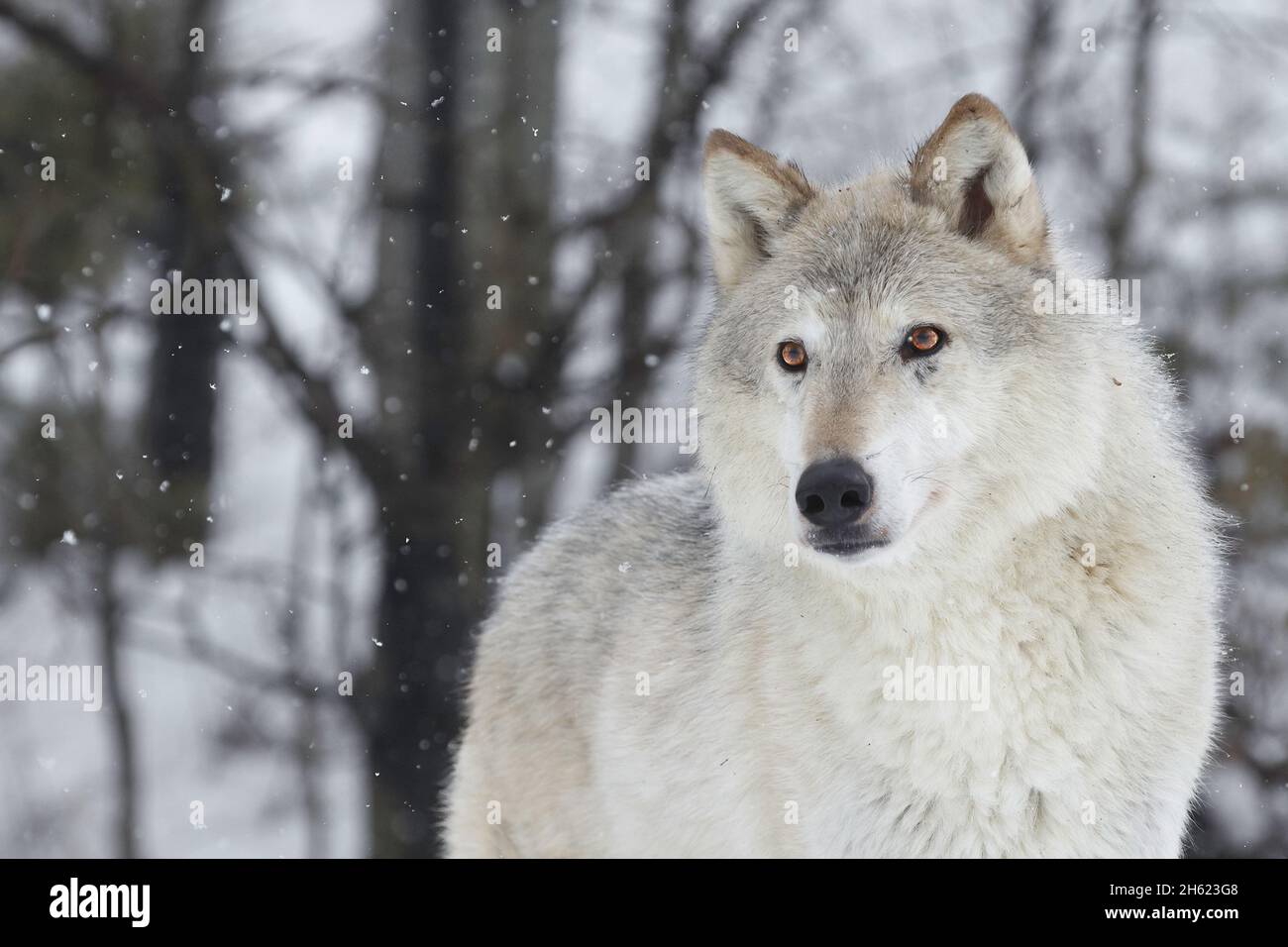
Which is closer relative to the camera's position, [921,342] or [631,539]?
[921,342]

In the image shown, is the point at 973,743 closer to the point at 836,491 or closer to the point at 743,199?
the point at 836,491

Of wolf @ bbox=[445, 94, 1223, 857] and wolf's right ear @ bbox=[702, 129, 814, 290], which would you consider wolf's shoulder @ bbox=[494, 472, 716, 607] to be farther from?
wolf's right ear @ bbox=[702, 129, 814, 290]

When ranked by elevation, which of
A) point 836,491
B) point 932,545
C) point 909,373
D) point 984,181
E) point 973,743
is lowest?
point 973,743

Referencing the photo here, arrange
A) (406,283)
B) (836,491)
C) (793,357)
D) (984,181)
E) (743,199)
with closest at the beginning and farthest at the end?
(836,491), (793,357), (984,181), (743,199), (406,283)

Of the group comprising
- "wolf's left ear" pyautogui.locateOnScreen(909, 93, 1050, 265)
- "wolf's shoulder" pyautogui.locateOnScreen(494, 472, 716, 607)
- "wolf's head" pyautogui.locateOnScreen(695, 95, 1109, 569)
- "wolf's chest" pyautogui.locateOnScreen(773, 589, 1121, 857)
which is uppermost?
"wolf's left ear" pyautogui.locateOnScreen(909, 93, 1050, 265)

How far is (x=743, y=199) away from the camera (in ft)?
14.9

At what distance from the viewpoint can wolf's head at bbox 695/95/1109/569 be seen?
12.0 ft

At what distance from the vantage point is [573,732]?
5.04m

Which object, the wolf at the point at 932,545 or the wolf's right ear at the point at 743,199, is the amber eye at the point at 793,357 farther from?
the wolf's right ear at the point at 743,199

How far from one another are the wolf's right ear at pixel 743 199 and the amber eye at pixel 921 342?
797mm

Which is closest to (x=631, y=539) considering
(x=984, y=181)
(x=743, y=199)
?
(x=743, y=199)

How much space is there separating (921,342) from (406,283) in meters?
6.98

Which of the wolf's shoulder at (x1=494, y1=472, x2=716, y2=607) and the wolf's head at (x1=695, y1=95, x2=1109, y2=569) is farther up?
the wolf's head at (x1=695, y1=95, x2=1109, y2=569)

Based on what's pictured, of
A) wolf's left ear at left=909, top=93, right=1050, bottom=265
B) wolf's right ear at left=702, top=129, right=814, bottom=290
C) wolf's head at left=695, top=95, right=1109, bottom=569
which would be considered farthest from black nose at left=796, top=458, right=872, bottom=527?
wolf's right ear at left=702, top=129, right=814, bottom=290
